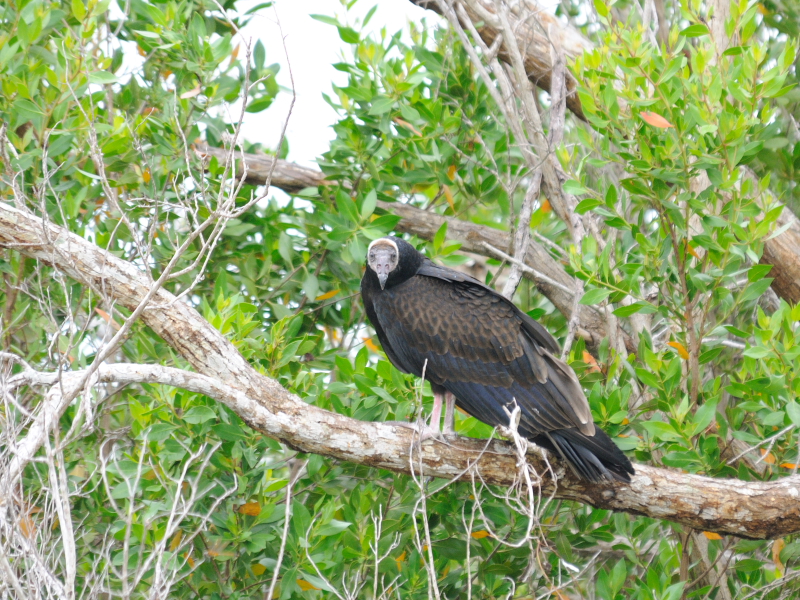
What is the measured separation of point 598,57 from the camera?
3.55 metres

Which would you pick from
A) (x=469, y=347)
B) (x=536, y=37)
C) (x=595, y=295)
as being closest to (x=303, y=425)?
(x=469, y=347)

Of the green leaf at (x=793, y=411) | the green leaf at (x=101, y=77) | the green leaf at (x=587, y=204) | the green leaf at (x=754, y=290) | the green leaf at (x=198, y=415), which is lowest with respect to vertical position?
the green leaf at (x=198, y=415)

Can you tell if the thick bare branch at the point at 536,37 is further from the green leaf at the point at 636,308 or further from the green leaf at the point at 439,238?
the green leaf at the point at 636,308

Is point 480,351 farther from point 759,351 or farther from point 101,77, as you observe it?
point 101,77

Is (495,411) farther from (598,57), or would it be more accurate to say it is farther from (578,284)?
(598,57)

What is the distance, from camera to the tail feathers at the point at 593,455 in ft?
10.6

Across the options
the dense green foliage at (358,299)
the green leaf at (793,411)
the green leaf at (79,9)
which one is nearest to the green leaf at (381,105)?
the dense green foliage at (358,299)

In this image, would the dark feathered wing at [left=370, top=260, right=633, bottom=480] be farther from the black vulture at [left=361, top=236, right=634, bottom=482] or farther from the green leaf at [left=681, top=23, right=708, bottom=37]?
the green leaf at [left=681, top=23, right=708, bottom=37]

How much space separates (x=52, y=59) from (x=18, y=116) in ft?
1.93

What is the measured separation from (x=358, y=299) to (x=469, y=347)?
1.28m

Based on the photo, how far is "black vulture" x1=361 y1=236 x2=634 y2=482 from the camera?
353cm

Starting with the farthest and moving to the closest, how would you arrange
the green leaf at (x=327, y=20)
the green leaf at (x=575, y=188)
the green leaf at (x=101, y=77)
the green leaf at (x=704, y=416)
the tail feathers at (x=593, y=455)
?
the green leaf at (x=327, y=20)
the green leaf at (x=101, y=77)
the green leaf at (x=575, y=188)
the green leaf at (x=704, y=416)
the tail feathers at (x=593, y=455)

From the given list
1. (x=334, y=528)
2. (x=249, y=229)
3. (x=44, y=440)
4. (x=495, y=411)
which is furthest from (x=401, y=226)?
(x=44, y=440)

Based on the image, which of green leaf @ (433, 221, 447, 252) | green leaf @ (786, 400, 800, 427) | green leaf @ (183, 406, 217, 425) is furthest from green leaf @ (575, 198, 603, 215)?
green leaf @ (183, 406, 217, 425)
